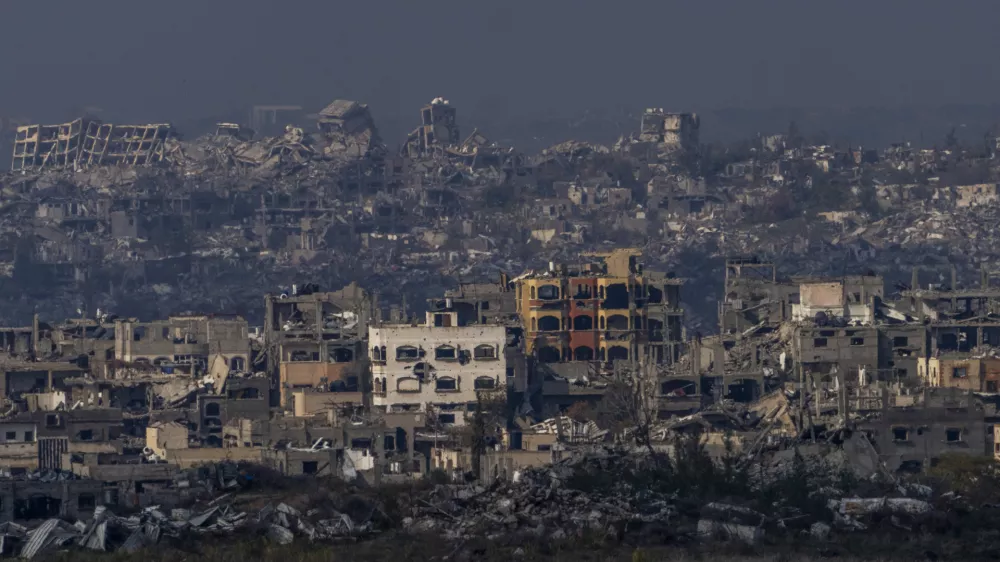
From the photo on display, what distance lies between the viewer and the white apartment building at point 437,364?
61.4m

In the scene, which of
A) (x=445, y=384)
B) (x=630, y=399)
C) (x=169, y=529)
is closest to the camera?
(x=169, y=529)

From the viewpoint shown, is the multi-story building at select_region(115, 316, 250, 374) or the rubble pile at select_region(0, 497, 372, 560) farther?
the multi-story building at select_region(115, 316, 250, 374)

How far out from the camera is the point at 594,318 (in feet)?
231

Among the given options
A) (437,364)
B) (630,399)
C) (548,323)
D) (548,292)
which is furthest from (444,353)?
(548,292)

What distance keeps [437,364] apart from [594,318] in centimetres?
929

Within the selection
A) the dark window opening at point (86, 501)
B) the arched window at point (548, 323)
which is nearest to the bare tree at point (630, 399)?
the arched window at point (548, 323)

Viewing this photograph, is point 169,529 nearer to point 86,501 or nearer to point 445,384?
point 86,501

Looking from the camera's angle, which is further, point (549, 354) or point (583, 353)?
point (583, 353)

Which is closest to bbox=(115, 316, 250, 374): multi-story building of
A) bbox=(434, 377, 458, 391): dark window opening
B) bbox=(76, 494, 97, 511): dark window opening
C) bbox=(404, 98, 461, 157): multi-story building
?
bbox=(434, 377, 458, 391): dark window opening

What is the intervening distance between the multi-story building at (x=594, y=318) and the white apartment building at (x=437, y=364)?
22.2 ft

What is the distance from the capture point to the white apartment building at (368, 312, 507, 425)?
61.4m

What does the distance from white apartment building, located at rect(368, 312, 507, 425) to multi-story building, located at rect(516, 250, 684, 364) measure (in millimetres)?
6753

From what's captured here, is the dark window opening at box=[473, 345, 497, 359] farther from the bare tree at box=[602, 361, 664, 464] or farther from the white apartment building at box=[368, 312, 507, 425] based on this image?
the bare tree at box=[602, 361, 664, 464]

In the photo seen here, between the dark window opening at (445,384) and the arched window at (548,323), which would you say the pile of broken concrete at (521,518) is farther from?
the arched window at (548,323)
